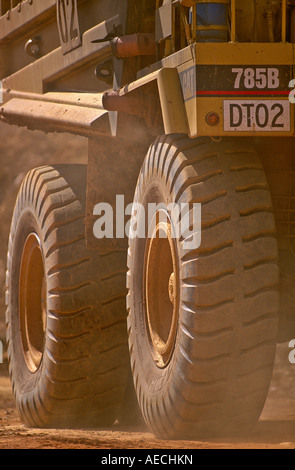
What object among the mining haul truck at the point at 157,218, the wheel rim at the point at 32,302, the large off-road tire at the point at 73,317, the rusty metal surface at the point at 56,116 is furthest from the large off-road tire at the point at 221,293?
the wheel rim at the point at 32,302

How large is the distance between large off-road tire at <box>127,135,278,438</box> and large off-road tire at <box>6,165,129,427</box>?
1488mm

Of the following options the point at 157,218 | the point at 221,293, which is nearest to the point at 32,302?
the point at 157,218

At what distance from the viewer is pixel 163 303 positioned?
625 centimetres

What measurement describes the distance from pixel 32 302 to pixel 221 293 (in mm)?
3201

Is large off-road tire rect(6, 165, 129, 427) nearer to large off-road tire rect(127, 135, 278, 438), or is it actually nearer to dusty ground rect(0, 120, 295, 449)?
dusty ground rect(0, 120, 295, 449)

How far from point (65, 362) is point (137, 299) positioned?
120 centimetres

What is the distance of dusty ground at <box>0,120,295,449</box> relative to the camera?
5.75m

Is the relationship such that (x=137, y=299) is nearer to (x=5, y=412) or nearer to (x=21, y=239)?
(x=21, y=239)

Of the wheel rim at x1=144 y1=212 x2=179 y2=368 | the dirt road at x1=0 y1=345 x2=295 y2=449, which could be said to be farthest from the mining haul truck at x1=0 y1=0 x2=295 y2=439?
the dirt road at x1=0 y1=345 x2=295 y2=449

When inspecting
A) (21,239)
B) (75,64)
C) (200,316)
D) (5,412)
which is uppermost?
(75,64)

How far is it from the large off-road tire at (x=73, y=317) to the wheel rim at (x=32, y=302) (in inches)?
7.8

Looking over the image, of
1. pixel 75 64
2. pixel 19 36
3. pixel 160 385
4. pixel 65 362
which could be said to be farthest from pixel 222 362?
pixel 19 36

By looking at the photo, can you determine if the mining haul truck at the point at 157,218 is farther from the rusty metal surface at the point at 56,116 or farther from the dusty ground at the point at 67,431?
the dusty ground at the point at 67,431

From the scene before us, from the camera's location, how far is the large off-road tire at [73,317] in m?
7.28
